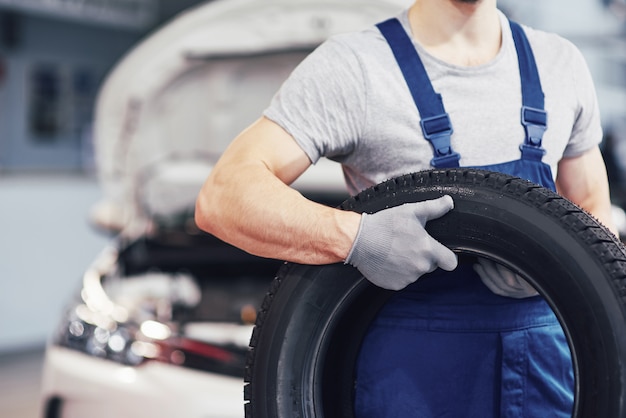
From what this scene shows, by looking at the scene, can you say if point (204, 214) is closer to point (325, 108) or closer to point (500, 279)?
point (325, 108)

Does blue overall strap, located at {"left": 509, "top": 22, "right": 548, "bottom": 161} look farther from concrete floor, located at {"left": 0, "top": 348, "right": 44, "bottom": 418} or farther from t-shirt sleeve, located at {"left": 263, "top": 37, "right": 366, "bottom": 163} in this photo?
concrete floor, located at {"left": 0, "top": 348, "right": 44, "bottom": 418}

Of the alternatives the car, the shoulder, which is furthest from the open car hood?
the shoulder

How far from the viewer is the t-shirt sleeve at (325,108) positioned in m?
1.41

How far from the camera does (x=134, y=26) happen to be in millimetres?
10828

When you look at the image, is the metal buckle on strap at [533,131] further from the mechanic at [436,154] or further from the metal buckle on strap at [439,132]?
the metal buckle on strap at [439,132]

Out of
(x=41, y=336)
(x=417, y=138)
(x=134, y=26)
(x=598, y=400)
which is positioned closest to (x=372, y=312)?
(x=417, y=138)

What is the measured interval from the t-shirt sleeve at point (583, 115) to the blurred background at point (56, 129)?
7.08 feet

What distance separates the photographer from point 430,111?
Answer: 1.40 m

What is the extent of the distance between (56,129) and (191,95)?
27.0ft

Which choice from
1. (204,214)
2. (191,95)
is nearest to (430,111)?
(204,214)

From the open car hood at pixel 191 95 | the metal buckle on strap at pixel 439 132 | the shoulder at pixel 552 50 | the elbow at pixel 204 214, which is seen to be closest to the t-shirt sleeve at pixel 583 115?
the shoulder at pixel 552 50

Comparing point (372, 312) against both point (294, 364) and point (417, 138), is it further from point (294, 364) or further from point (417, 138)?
point (417, 138)

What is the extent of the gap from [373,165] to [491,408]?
1.33 ft

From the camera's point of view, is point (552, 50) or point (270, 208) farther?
point (552, 50)
